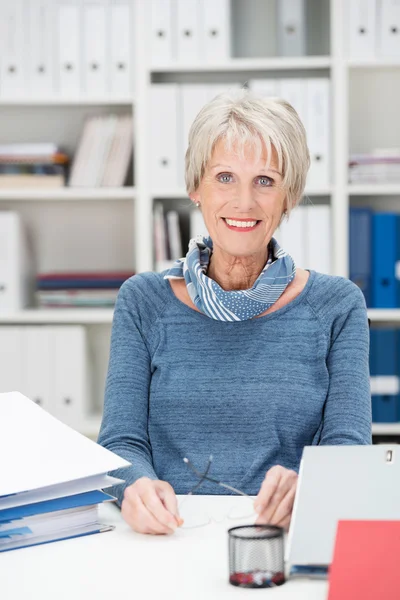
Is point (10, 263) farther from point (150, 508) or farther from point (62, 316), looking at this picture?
point (150, 508)

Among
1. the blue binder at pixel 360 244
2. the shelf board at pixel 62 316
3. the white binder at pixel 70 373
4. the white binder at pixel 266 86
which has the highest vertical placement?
the white binder at pixel 266 86

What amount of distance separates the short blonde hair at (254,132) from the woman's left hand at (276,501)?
62cm

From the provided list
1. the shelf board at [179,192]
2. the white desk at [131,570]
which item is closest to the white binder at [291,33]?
the shelf board at [179,192]

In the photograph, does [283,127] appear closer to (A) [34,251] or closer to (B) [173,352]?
(B) [173,352]

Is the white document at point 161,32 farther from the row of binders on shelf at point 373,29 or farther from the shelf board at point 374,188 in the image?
the shelf board at point 374,188

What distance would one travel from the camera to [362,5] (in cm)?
303

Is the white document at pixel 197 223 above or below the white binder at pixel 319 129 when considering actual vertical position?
below

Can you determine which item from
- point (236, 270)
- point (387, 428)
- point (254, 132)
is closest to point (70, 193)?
point (387, 428)

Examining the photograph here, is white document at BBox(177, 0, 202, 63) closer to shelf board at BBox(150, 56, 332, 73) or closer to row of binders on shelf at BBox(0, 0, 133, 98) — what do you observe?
shelf board at BBox(150, 56, 332, 73)

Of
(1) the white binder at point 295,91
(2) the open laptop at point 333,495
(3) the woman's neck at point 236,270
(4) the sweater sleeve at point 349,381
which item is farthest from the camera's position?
(1) the white binder at point 295,91

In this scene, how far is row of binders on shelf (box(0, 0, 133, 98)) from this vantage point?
10.1ft

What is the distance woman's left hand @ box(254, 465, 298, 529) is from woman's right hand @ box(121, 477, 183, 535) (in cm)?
10

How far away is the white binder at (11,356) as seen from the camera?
3172 millimetres

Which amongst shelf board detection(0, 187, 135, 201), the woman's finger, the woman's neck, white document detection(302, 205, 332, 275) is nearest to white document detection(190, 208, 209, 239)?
shelf board detection(0, 187, 135, 201)
